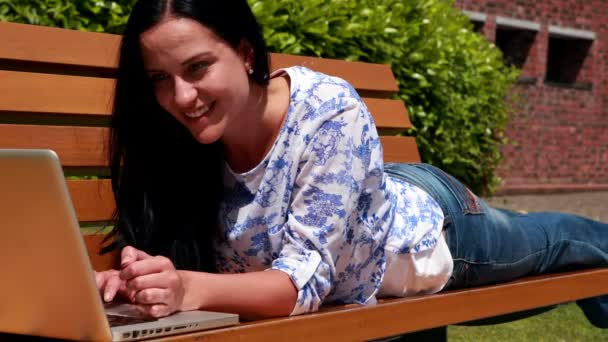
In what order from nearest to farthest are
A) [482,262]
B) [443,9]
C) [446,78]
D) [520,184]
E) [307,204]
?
[307,204]
[482,262]
[446,78]
[443,9]
[520,184]

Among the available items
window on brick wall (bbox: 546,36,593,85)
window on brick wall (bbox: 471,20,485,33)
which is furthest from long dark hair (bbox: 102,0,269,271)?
window on brick wall (bbox: 546,36,593,85)

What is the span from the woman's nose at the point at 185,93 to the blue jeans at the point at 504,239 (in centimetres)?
96

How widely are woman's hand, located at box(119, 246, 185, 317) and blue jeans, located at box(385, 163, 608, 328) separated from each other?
3.45 ft

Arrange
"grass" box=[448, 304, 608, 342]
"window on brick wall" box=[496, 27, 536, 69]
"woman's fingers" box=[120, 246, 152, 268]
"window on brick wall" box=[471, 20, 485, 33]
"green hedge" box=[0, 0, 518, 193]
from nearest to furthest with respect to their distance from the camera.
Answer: "woman's fingers" box=[120, 246, 152, 268] < "green hedge" box=[0, 0, 518, 193] < "grass" box=[448, 304, 608, 342] < "window on brick wall" box=[471, 20, 485, 33] < "window on brick wall" box=[496, 27, 536, 69]

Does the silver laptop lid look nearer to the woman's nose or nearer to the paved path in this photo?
the woman's nose

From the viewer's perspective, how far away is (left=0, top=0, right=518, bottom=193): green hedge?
372 centimetres

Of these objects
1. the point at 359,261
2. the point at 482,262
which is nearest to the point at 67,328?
the point at 359,261

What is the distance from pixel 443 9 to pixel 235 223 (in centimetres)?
333

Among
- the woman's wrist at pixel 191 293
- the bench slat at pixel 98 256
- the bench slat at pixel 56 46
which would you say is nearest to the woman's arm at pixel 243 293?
the woman's wrist at pixel 191 293

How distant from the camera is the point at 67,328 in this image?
1610 mm

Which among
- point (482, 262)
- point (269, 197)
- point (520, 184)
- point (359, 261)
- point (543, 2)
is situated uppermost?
point (269, 197)

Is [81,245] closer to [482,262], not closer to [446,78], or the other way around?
[482,262]

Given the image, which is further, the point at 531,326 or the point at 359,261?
the point at 531,326

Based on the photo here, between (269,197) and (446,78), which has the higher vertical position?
(269,197)
